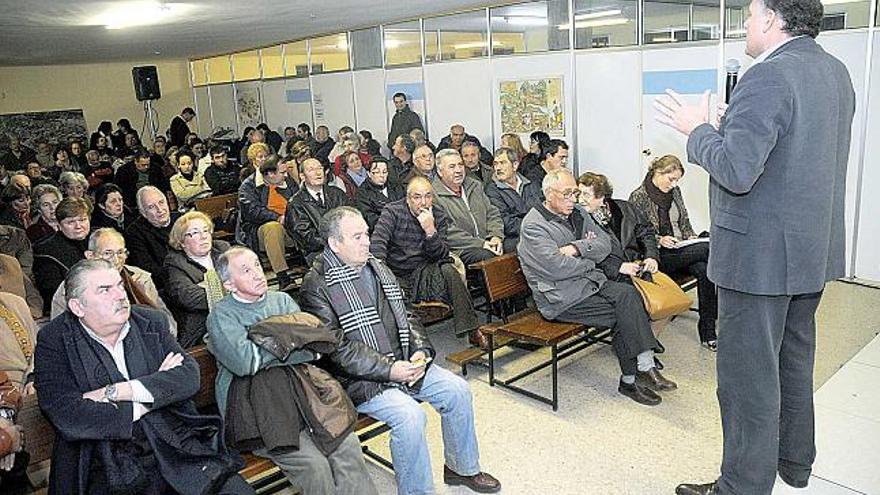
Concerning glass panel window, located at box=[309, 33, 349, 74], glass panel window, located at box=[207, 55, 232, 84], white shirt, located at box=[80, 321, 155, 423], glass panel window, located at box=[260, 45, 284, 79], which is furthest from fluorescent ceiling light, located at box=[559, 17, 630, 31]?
glass panel window, located at box=[207, 55, 232, 84]

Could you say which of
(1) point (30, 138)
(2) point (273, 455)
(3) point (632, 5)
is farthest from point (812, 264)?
(1) point (30, 138)

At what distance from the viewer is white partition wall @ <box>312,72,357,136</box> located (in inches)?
451

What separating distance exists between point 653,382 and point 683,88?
3850 mm

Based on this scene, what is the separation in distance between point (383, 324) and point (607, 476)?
122 centimetres

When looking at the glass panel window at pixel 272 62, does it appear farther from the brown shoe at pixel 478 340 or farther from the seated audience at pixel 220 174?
the brown shoe at pixel 478 340

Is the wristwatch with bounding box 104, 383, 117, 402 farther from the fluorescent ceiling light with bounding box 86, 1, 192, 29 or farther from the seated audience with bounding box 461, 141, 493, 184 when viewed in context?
the seated audience with bounding box 461, 141, 493, 184

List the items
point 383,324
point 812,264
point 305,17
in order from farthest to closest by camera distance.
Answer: point 305,17 < point 383,324 < point 812,264

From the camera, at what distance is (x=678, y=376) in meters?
4.09

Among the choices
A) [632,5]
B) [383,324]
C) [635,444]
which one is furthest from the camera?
[632,5]

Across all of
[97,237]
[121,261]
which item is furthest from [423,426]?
[97,237]

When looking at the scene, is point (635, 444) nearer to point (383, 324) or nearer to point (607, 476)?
point (607, 476)

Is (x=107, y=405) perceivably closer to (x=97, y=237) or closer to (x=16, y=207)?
(x=97, y=237)

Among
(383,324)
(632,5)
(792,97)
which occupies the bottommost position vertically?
(383,324)

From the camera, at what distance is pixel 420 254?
4.57 meters
